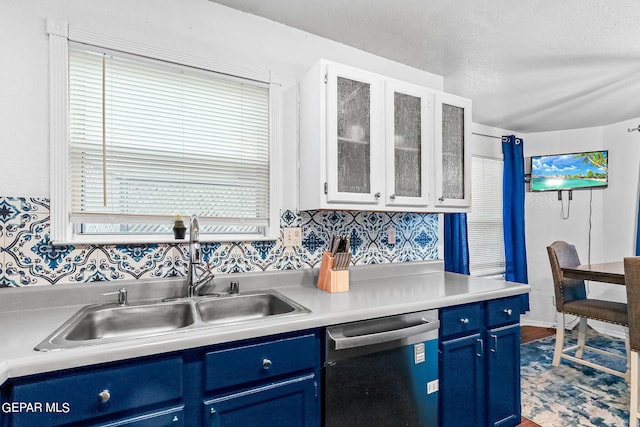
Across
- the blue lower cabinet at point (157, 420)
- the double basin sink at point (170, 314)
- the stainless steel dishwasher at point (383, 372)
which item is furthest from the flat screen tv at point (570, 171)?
the blue lower cabinet at point (157, 420)

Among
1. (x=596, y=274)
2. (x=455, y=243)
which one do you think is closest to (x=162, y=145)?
(x=455, y=243)

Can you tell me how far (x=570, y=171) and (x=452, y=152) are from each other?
2.81 metres

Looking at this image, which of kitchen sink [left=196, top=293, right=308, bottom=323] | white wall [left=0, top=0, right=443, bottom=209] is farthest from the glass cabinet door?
kitchen sink [left=196, top=293, right=308, bottom=323]

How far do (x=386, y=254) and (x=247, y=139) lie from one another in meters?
1.22

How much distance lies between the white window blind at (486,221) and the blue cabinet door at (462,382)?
237 cm

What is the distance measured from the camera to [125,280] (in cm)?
159

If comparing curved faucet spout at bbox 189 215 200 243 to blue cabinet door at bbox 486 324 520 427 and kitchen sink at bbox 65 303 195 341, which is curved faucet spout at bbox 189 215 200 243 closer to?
kitchen sink at bbox 65 303 195 341

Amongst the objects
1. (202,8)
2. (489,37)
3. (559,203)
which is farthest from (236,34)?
(559,203)

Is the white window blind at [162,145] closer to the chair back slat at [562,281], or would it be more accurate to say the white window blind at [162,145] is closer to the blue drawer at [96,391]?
the blue drawer at [96,391]

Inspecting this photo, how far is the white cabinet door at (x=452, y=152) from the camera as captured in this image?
7.23 feet

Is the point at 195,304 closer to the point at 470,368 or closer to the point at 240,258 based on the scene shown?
the point at 240,258

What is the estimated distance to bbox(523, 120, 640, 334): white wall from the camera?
12.6 feet

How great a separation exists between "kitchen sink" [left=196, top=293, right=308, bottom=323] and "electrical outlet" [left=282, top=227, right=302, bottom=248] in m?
0.38

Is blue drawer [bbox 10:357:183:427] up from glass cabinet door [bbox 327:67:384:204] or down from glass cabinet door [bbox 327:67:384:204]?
down
